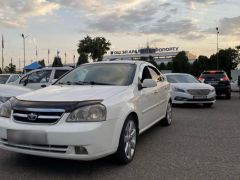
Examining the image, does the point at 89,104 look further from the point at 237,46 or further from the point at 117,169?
the point at 237,46

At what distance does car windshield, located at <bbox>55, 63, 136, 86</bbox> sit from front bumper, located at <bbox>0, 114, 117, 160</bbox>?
1.42m

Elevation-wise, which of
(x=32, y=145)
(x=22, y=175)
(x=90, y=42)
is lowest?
(x=22, y=175)

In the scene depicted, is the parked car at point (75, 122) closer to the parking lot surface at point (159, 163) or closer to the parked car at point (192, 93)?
the parking lot surface at point (159, 163)

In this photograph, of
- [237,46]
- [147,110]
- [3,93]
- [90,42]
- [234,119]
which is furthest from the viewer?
[237,46]

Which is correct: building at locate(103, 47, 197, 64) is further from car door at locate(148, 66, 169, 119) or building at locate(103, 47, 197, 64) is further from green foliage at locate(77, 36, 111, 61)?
car door at locate(148, 66, 169, 119)

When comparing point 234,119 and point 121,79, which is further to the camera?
point 234,119

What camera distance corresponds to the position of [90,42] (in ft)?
188

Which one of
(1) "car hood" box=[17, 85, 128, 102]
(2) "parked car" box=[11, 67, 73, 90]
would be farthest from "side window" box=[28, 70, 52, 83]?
(1) "car hood" box=[17, 85, 128, 102]

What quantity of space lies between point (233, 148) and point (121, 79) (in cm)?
236

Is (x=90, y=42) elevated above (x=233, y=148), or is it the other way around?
(x=90, y=42)

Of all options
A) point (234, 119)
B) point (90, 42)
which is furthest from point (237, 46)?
point (234, 119)

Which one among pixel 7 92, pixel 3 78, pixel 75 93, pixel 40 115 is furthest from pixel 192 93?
pixel 3 78

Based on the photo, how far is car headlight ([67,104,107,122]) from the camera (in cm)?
475

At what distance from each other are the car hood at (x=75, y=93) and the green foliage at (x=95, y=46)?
167ft
